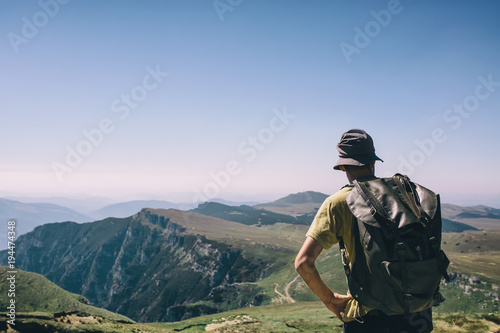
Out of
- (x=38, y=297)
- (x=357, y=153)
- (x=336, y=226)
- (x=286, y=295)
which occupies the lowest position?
(x=286, y=295)

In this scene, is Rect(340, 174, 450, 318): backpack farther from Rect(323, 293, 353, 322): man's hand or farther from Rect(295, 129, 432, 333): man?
Rect(323, 293, 353, 322): man's hand

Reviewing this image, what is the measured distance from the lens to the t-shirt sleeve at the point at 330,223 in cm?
447

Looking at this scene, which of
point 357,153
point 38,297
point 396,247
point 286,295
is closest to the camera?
point 396,247

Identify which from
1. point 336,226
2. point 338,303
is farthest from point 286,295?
point 336,226

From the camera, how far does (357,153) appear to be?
501 cm

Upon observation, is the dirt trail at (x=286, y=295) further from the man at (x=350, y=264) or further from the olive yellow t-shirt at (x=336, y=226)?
the olive yellow t-shirt at (x=336, y=226)

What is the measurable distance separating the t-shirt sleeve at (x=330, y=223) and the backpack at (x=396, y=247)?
21cm

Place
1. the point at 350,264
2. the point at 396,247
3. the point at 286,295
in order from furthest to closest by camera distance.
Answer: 1. the point at 286,295
2. the point at 350,264
3. the point at 396,247

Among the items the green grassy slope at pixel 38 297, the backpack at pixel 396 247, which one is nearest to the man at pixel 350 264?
the backpack at pixel 396 247

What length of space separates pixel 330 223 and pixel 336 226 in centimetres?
13

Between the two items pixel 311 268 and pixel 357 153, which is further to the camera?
pixel 357 153

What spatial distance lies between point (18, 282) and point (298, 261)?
270 ft

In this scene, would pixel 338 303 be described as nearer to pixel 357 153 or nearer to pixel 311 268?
pixel 311 268

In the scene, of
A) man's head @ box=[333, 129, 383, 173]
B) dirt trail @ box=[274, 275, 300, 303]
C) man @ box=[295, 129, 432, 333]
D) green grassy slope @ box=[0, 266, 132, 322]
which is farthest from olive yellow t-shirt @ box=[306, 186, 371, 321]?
dirt trail @ box=[274, 275, 300, 303]
